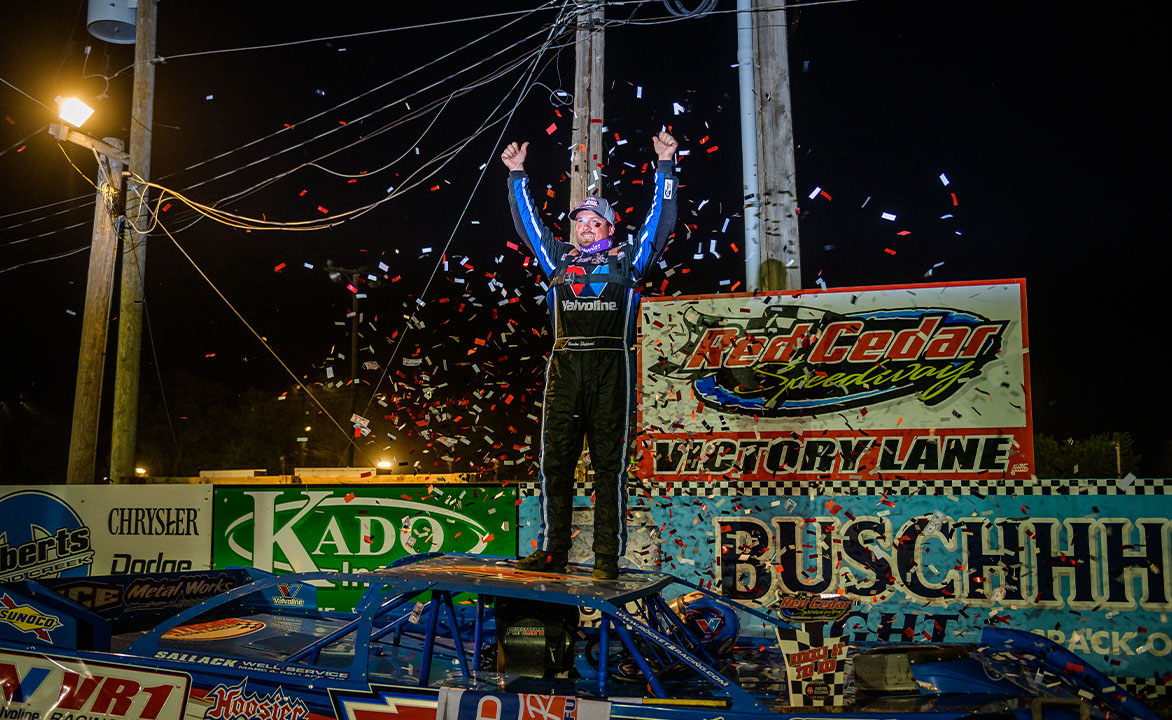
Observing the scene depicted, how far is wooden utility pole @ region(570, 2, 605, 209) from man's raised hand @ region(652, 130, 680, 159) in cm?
258

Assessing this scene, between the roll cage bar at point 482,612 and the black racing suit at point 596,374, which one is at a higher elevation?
the black racing suit at point 596,374

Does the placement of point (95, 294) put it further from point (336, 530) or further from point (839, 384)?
point (839, 384)

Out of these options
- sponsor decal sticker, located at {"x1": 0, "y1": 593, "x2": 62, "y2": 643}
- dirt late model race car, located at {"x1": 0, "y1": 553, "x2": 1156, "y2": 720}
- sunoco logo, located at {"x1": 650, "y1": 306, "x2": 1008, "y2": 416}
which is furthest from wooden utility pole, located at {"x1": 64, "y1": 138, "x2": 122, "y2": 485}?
sunoco logo, located at {"x1": 650, "y1": 306, "x2": 1008, "y2": 416}

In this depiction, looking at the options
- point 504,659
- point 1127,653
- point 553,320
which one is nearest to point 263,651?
point 504,659

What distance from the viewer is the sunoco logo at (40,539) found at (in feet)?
30.2

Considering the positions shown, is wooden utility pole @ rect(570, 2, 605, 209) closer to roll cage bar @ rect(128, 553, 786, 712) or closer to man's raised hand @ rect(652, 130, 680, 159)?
man's raised hand @ rect(652, 130, 680, 159)

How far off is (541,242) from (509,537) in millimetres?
2794

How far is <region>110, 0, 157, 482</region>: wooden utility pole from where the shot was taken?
1227 centimetres

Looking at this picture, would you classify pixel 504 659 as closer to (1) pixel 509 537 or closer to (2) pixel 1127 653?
(1) pixel 509 537

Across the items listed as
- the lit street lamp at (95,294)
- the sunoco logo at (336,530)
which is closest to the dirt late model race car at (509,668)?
the sunoco logo at (336,530)

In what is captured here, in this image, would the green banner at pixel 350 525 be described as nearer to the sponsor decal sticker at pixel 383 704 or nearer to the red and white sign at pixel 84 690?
the red and white sign at pixel 84 690

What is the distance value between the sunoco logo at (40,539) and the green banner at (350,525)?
5.52 feet

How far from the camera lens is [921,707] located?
13.4 feet

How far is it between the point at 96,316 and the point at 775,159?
31.9 ft
